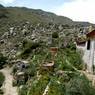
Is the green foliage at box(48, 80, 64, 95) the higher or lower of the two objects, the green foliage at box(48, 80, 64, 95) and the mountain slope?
the lower

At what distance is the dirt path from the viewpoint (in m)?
29.4

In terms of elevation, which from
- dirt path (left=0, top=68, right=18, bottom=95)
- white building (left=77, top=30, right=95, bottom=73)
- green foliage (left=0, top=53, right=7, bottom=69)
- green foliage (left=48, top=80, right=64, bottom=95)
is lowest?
dirt path (left=0, top=68, right=18, bottom=95)

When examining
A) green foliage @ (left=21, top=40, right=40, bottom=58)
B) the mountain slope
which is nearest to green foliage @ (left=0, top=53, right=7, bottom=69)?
green foliage @ (left=21, top=40, right=40, bottom=58)

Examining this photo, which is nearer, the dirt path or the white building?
the white building

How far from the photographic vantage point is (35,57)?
36.7 metres

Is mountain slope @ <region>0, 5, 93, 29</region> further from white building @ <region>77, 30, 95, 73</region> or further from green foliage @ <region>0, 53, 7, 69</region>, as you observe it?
white building @ <region>77, 30, 95, 73</region>

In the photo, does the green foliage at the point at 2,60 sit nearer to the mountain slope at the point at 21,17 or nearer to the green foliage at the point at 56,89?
the green foliage at the point at 56,89

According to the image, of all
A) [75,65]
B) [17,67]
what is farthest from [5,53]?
[75,65]

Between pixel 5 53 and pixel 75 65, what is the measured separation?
18.8 metres

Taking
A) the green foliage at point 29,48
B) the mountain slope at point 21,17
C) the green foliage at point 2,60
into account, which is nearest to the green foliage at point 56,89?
the green foliage at point 29,48

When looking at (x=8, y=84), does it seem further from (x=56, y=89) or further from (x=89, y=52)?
(x=56, y=89)

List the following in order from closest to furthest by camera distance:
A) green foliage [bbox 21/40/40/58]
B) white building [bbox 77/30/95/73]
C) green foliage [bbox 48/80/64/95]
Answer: green foliage [bbox 48/80/64/95], white building [bbox 77/30/95/73], green foliage [bbox 21/40/40/58]

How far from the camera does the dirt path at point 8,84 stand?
2940 centimetres

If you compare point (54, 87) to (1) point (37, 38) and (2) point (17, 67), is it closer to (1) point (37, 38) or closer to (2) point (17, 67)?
(2) point (17, 67)
